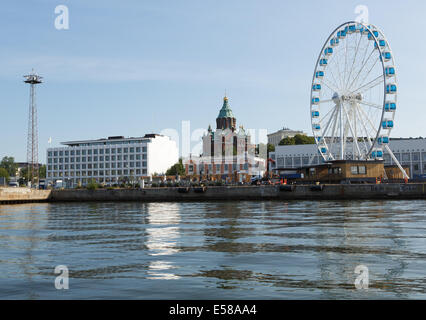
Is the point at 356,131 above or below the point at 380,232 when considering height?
above

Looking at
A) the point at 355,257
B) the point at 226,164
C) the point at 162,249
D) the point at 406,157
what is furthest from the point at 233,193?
the point at 226,164

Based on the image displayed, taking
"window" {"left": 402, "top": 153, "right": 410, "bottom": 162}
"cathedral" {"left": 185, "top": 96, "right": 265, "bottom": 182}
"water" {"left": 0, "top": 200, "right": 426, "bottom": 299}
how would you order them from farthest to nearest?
1. "cathedral" {"left": 185, "top": 96, "right": 265, "bottom": 182}
2. "window" {"left": 402, "top": 153, "right": 410, "bottom": 162}
3. "water" {"left": 0, "top": 200, "right": 426, "bottom": 299}

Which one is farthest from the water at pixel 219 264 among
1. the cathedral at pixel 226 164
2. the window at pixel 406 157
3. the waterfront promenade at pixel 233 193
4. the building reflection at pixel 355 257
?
the cathedral at pixel 226 164

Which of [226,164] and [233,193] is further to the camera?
[226,164]

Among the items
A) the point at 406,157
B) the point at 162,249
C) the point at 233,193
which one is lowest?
the point at 162,249

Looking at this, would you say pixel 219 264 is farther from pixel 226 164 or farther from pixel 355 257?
pixel 226 164

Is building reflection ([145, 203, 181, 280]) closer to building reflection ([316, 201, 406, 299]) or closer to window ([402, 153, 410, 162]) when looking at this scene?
building reflection ([316, 201, 406, 299])

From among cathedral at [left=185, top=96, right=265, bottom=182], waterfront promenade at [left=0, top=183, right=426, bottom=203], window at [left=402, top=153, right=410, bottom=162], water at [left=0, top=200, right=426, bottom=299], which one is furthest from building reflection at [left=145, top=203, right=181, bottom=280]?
cathedral at [left=185, top=96, right=265, bottom=182]
